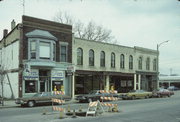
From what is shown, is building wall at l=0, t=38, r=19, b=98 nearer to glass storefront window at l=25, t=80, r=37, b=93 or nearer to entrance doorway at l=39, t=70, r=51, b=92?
glass storefront window at l=25, t=80, r=37, b=93

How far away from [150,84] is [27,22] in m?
28.4

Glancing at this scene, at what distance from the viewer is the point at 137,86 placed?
138 ft

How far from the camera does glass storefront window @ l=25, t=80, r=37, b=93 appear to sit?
26678 mm

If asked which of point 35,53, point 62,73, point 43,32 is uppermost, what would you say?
point 43,32

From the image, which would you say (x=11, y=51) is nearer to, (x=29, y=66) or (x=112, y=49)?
(x=29, y=66)

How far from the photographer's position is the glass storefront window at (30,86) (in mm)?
26678

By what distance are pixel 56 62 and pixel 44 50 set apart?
2.42 m

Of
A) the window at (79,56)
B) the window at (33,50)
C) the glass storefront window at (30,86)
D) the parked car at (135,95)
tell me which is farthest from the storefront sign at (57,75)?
the parked car at (135,95)

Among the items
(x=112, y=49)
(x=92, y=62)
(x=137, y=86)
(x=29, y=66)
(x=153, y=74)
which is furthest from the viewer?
(x=153, y=74)

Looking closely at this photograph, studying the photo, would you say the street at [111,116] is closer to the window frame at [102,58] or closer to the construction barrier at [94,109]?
the construction barrier at [94,109]

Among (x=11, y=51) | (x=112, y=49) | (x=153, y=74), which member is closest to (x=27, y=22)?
(x=11, y=51)

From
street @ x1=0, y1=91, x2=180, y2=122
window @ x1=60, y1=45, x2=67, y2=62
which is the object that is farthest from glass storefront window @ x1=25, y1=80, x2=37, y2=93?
street @ x1=0, y1=91, x2=180, y2=122

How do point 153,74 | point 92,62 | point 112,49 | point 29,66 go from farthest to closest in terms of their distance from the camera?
point 153,74 < point 112,49 < point 92,62 < point 29,66

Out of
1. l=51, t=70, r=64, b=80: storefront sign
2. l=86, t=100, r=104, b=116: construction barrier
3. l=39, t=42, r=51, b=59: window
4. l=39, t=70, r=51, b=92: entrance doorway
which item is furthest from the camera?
l=51, t=70, r=64, b=80: storefront sign
